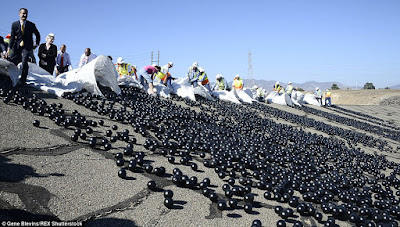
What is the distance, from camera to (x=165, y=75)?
13789mm

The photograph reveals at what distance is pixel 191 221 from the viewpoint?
9.51 feet

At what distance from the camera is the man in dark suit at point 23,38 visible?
6.94 m

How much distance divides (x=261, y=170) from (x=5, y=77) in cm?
702

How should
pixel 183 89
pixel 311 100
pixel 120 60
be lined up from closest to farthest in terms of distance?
pixel 183 89 < pixel 120 60 < pixel 311 100

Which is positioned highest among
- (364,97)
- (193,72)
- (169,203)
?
(193,72)

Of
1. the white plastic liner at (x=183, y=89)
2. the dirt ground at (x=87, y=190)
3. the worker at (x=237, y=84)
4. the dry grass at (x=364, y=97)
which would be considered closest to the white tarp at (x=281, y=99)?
the worker at (x=237, y=84)

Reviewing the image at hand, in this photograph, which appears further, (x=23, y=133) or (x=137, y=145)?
(x=137, y=145)

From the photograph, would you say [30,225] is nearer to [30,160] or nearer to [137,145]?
[30,160]

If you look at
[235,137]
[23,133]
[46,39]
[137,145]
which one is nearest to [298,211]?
[137,145]

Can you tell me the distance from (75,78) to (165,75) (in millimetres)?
5678

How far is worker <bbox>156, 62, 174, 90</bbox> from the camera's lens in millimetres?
13633

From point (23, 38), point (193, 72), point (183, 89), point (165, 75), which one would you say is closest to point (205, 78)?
point (193, 72)

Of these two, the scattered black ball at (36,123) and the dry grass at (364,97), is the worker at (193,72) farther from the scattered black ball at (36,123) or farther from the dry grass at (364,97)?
the dry grass at (364,97)

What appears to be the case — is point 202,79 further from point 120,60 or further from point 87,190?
point 87,190
